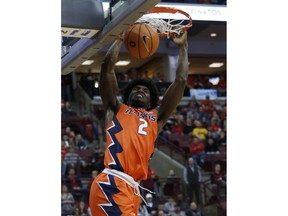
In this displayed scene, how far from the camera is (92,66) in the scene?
2202cm

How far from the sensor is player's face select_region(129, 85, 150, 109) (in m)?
4.61

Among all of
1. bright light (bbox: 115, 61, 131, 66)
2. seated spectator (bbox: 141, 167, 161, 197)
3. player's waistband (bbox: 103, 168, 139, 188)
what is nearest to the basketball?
player's waistband (bbox: 103, 168, 139, 188)

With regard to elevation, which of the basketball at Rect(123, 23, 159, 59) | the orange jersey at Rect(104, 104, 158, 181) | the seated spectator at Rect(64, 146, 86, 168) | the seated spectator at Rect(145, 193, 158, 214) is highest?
the basketball at Rect(123, 23, 159, 59)

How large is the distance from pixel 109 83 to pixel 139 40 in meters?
0.42

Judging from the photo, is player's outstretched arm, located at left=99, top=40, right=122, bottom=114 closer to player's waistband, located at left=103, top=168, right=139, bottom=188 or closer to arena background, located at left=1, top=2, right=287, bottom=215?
player's waistband, located at left=103, top=168, right=139, bottom=188

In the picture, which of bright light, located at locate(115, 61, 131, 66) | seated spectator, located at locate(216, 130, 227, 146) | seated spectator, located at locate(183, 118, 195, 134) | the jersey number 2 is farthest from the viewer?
bright light, located at locate(115, 61, 131, 66)

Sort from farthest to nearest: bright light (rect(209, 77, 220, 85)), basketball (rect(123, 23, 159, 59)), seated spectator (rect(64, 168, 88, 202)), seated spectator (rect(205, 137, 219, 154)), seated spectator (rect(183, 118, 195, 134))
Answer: bright light (rect(209, 77, 220, 85))
seated spectator (rect(183, 118, 195, 134))
seated spectator (rect(205, 137, 219, 154))
seated spectator (rect(64, 168, 88, 202))
basketball (rect(123, 23, 159, 59))

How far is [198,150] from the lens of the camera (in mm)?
14969

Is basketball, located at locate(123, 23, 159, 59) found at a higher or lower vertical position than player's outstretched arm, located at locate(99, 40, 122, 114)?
higher

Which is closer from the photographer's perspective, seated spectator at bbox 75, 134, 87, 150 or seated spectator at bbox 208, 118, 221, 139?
seated spectator at bbox 75, 134, 87, 150

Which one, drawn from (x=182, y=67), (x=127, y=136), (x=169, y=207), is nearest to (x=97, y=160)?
(x=169, y=207)

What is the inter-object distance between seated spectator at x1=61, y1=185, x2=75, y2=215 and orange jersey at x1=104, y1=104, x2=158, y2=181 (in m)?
6.89
